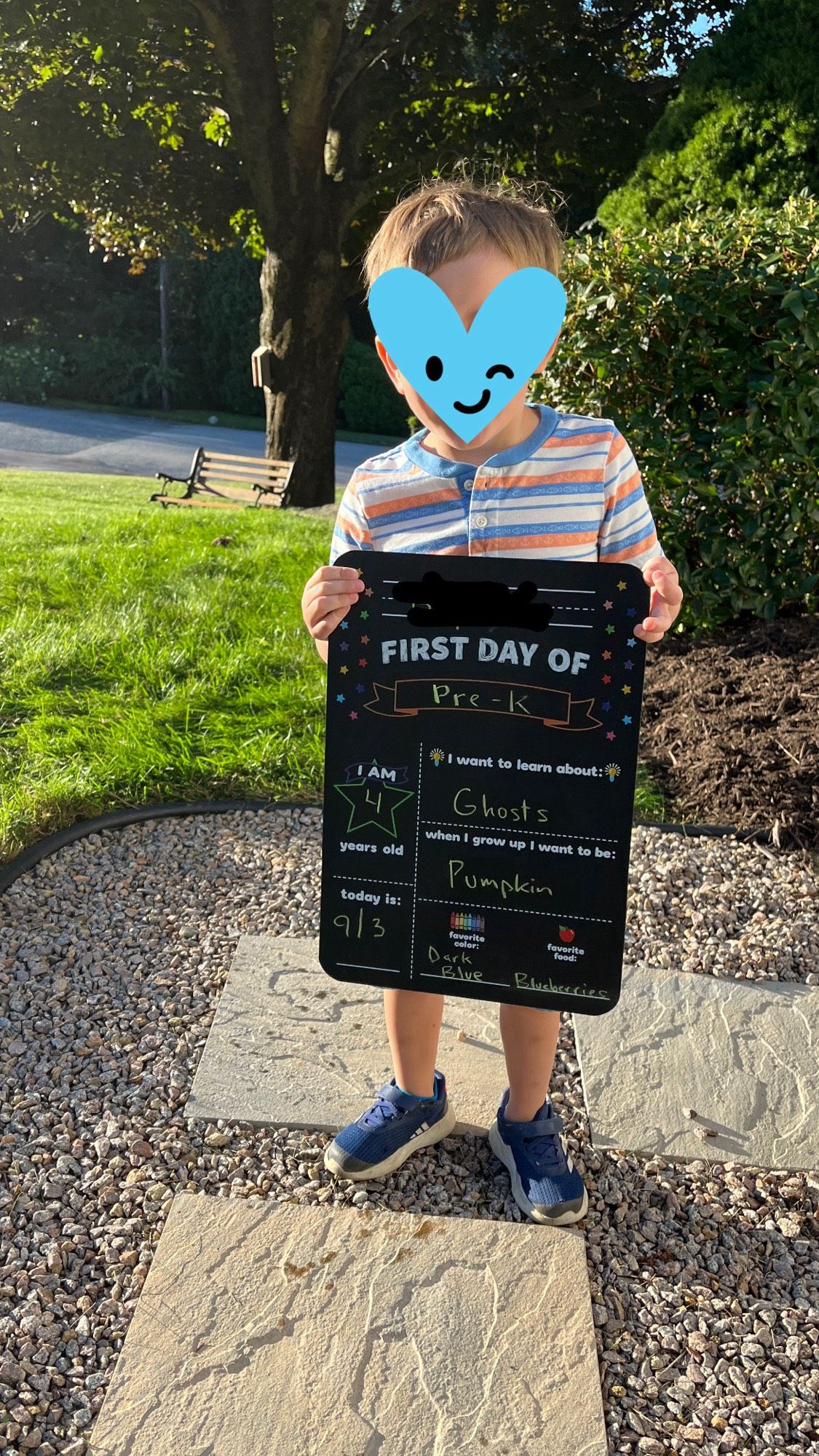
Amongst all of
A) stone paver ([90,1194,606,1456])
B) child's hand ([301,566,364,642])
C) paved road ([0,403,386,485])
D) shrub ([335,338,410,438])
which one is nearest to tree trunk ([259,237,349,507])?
paved road ([0,403,386,485])

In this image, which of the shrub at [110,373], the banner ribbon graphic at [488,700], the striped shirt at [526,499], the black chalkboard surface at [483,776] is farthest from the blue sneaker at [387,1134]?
the shrub at [110,373]

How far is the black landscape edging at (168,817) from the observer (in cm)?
319

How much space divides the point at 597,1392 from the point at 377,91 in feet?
36.9

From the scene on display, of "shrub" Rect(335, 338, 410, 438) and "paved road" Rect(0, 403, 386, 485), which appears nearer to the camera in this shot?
Result: "paved road" Rect(0, 403, 386, 485)

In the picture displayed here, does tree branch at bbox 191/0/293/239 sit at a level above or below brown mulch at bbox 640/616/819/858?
above

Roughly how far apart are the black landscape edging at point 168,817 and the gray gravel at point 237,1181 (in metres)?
0.13

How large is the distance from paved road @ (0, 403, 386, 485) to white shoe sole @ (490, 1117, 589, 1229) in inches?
588

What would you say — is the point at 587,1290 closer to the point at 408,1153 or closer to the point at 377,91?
the point at 408,1153

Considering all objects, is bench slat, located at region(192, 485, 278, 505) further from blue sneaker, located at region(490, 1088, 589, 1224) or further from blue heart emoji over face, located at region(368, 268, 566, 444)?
blue heart emoji over face, located at region(368, 268, 566, 444)

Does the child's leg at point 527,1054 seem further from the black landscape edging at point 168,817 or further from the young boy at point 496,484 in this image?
the black landscape edging at point 168,817

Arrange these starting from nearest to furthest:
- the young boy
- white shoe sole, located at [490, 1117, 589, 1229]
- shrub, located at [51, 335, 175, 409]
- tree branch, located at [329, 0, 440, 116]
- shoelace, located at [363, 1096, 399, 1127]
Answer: the young boy → white shoe sole, located at [490, 1117, 589, 1229] → shoelace, located at [363, 1096, 399, 1127] → tree branch, located at [329, 0, 440, 116] → shrub, located at [51, 335, 175, 409]

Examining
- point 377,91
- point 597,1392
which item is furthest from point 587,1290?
point 377,91

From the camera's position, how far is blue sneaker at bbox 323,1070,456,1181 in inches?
80.4

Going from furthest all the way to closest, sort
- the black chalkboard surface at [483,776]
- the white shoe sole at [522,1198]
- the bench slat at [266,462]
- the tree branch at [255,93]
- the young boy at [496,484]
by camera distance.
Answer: the bench slat at [266,462] < the tree branch at [255,93] < the white shoe sole at [522,1198] < the black chalkboard surface at [483,776] < the young boy at [496,484]
